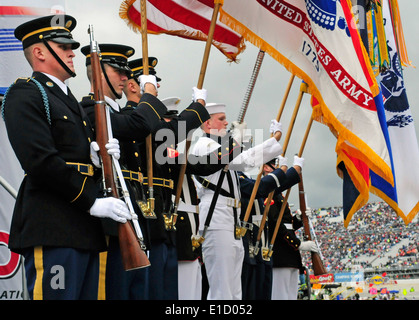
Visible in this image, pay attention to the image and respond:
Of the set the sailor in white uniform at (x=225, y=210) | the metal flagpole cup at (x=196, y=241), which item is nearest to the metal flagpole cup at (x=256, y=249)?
the sailor in white uniform at (x=225, y=210)

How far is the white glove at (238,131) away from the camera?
6707 mm

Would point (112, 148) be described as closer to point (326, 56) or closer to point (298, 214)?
point (326, 56)

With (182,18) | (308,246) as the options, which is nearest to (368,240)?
(308,246)

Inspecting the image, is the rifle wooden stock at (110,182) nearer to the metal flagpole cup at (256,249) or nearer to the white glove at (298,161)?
the metal flagpole cup at (256,249)

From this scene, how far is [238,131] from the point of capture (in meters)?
6.77

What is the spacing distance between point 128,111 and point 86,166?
124cm

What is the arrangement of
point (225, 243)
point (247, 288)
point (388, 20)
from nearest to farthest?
point (225, 243) → point (247, 288) → point (388, 20)

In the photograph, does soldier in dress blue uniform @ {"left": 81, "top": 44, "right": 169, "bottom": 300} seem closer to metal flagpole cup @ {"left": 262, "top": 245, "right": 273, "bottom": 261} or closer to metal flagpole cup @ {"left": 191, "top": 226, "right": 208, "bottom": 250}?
metal flagpole cup @ {"left": 191, "top": 226, "right": 208, "bottom": 250}

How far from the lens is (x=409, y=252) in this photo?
3753 centimetres

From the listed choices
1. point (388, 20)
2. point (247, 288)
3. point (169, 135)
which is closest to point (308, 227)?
point (247, 288)

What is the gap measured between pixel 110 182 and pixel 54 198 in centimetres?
36

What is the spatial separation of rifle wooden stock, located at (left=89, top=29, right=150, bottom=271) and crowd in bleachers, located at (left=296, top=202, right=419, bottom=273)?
32.2m
